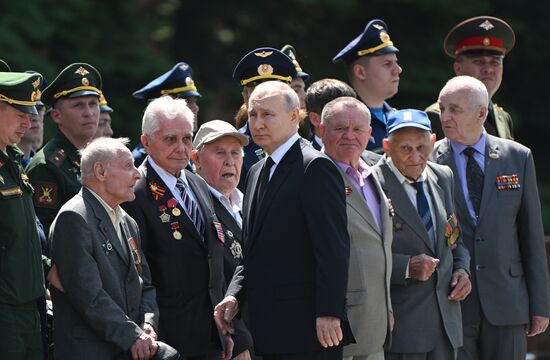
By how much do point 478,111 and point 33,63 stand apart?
24.6ft

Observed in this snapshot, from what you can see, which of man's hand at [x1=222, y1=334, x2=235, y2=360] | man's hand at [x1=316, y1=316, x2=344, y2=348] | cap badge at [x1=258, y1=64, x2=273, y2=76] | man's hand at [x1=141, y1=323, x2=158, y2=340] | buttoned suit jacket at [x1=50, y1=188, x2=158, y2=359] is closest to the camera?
man's hand at [x1=316, y1=316, x2=344, y2=348]

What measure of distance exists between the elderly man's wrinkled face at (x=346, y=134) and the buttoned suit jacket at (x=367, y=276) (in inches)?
5.2

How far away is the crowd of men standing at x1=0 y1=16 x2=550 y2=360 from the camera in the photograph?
5.62 metres

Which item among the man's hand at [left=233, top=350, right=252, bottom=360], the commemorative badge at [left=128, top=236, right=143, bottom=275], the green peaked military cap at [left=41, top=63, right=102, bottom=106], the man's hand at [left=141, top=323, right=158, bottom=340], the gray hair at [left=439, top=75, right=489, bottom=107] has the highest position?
the green peaked military cap at [left=41, top=63, right=102, bottom=106]

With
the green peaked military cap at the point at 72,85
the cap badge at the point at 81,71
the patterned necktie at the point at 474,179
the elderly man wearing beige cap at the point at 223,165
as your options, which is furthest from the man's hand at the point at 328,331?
the cap badge at the point at 81,71

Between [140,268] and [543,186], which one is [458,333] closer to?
[140,268]

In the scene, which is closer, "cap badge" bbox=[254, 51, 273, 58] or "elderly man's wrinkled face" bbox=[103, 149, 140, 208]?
"elderly man's wrinkled face" bbox=[103, 149, 140, 208]

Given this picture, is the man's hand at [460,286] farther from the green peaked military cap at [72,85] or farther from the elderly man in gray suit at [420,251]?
the green peaked military cap at [72,85]

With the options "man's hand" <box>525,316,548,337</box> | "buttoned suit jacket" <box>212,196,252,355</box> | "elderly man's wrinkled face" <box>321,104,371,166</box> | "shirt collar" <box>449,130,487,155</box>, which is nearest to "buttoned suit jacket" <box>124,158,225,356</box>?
"buttoned suit jacket" <box>212,196,252,355</box>

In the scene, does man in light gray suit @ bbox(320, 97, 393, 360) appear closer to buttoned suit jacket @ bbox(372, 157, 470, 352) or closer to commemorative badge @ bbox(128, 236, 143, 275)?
buttoned suit jacket @ bbox(372, 157, 470, 352)

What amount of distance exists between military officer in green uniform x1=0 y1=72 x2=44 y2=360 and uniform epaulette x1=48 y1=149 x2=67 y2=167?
0.59 m

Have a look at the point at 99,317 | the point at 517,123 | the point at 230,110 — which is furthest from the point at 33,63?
the point at 99,317

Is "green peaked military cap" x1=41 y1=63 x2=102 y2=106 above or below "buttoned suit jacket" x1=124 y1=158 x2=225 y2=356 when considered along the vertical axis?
above

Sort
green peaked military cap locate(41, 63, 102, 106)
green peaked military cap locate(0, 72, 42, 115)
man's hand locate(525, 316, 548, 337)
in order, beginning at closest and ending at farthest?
green peaked military cap locate(0, 72, 42, 115)
man's hand locate(525, 316, 548, 337)
green peaked military cap locate(41, 63, 102, 106)
